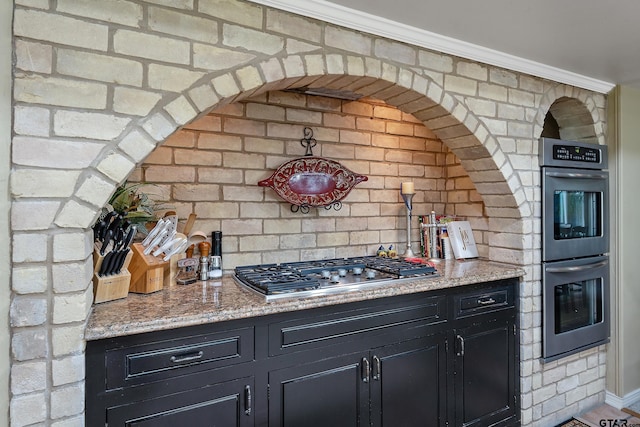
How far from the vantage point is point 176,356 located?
57.1 inches

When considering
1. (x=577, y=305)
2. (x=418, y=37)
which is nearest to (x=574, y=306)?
(x=577, y=305)

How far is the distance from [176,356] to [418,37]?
76.5 inches

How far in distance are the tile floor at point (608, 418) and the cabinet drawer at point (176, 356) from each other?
269 centimetres

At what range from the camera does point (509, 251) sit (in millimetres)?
2578

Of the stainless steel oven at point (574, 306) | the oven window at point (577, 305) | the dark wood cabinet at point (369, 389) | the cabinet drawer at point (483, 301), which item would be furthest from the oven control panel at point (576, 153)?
the dark wood cabinet at point (369, 389)

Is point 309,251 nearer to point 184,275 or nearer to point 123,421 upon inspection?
point 184,275

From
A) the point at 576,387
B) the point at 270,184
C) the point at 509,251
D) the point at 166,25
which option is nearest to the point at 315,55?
the point at 166,25

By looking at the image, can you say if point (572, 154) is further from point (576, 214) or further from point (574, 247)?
point (574, 247)

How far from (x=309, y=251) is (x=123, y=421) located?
4.61ft

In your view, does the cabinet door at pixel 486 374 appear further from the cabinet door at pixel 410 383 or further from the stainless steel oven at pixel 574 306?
the stainless steel oven at pixel 574 306

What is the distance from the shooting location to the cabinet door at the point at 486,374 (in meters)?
2.21

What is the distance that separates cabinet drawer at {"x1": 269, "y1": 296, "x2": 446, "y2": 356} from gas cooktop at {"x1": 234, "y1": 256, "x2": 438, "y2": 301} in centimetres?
12

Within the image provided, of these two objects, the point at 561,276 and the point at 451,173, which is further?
the point at 451,173

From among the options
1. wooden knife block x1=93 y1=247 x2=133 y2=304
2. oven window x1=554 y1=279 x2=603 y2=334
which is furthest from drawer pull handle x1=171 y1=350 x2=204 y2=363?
oven window x1=554 y1=279 x2=603 y2=334
